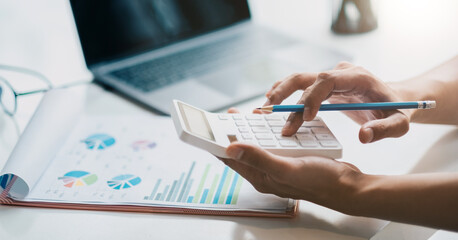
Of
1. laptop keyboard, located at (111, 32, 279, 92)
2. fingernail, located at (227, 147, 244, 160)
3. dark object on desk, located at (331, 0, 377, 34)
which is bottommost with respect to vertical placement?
fingernail, located at (227, 147, 244, 160)

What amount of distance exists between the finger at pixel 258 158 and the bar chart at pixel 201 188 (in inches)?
3.8

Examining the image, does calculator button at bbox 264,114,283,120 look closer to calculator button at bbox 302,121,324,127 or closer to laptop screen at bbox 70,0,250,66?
calculator button at bbox 302,121,324,127

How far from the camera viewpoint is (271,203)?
0.58 meters

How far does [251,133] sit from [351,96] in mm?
183

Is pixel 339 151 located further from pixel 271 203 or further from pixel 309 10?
pixel 309 10

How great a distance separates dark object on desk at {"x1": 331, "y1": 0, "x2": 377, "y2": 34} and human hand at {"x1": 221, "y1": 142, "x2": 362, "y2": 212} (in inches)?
25.6

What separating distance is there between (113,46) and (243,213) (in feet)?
1.74

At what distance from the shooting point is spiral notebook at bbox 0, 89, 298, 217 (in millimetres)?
591

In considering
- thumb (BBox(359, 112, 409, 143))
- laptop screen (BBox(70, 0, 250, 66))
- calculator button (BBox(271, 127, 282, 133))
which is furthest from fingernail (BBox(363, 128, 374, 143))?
laptop screen (BBox(70, 0, 250, 66))

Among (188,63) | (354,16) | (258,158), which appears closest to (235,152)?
(258,158)

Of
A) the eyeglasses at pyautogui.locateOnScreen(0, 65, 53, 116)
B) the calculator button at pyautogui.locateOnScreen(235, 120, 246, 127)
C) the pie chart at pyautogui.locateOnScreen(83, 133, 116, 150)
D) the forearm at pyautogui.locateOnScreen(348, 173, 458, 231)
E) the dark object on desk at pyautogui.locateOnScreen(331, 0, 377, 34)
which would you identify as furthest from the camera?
the dark object on desk at pyautogui.locateOnScreen(331, 0, 377, 34)

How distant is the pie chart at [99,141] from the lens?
0.73 metres

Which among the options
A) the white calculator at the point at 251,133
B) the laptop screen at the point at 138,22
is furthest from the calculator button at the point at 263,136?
the laptop screen at the point at 138,22

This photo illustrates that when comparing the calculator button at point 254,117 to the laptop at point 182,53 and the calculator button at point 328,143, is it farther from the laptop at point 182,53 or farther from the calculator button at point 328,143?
the laptop at point 182,53
